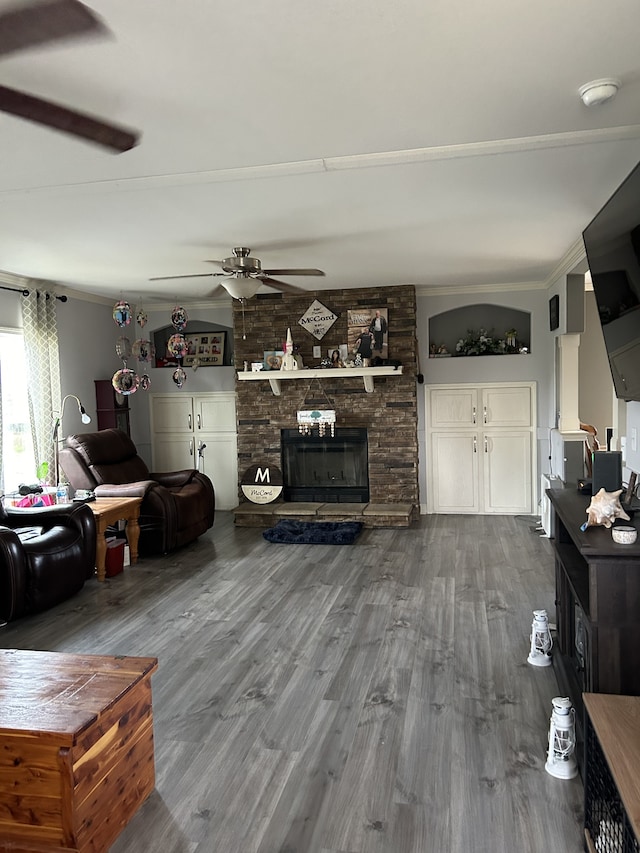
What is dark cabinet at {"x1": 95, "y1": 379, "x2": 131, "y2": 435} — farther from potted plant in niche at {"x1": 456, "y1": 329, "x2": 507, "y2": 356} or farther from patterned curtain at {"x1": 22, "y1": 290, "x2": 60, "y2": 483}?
potted plant in niche at {"x1": 456, "y1": 329, "x2": 507, "y2": 356}

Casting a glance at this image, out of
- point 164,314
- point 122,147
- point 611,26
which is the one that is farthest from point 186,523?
point 611,26

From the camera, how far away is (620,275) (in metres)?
2.59

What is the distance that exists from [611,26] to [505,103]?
0.55 m

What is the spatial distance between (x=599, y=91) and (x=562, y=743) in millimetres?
2391

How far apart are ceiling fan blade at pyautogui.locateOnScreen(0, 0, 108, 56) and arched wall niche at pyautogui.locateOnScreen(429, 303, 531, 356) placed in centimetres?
610

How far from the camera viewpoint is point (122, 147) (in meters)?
2.15

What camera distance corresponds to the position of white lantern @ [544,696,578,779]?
2.45 metres

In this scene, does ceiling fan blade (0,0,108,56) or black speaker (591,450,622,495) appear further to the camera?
black speaker (591,450,622,495)

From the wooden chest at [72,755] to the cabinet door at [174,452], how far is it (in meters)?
5.67

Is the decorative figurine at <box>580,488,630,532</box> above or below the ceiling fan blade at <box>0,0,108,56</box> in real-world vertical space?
below

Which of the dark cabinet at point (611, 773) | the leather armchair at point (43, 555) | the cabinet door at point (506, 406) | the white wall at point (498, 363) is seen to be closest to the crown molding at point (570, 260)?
the white wall at point (498, 363)

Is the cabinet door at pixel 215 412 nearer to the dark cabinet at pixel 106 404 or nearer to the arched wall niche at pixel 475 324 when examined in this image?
the dark cabinet at pixel 106 404

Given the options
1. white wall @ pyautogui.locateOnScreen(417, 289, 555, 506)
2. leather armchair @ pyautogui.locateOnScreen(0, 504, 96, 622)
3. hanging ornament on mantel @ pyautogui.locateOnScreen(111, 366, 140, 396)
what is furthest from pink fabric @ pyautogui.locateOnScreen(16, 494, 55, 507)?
white wall @ pyautogui.locateOnScreen(417, 289, 555, 506)

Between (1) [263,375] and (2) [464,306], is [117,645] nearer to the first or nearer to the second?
(1) [263,375]
